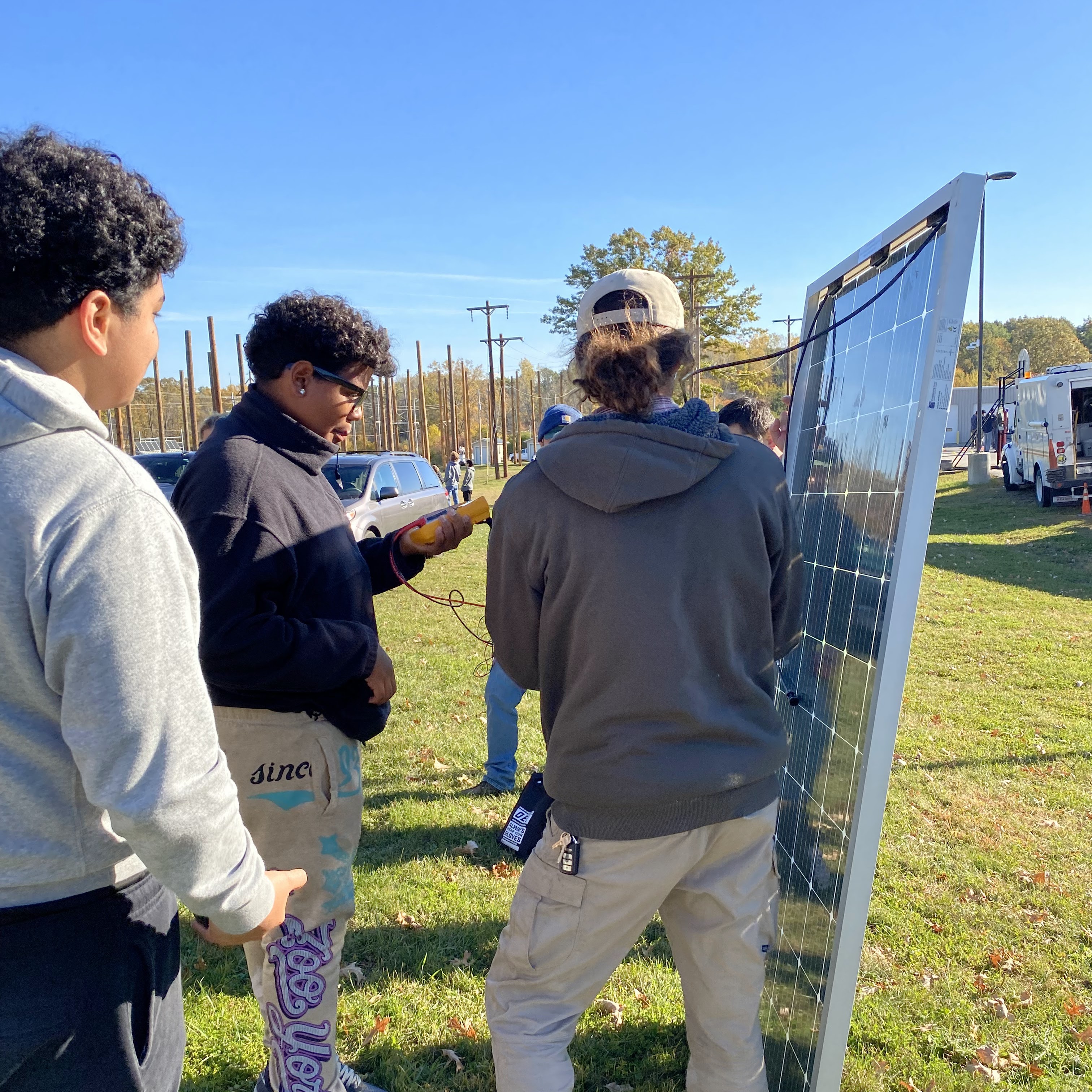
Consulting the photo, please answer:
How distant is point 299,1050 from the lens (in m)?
2.24

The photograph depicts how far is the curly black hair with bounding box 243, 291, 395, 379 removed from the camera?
7.58ft

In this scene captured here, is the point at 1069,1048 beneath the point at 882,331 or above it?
beneath

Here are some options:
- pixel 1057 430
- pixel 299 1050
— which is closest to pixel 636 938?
pixel 299 1050

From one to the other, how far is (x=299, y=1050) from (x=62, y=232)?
2.03 metres

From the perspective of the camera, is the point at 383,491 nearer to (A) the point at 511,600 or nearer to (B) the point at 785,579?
(A) the point at 511,600

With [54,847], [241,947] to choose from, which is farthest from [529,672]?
[241,947]

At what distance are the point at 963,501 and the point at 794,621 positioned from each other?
22.7 m

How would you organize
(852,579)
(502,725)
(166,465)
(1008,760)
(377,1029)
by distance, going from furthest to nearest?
(166,465) → (1008,760) → (502,725) → (377,1029) → (852,579)

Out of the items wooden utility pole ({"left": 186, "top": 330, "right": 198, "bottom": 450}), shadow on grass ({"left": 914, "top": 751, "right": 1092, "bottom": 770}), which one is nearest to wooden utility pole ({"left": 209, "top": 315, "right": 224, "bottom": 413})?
wooden utility pole ({"left": 186, "top": 330, "right": 198, "bottom": 450})

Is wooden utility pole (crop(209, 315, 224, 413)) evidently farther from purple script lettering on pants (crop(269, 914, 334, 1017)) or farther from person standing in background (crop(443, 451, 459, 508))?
purple script lettering on pants (crop(269, 914, 334, 1017))

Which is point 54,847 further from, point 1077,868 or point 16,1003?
point 1077,868

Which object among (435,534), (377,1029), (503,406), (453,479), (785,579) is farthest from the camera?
(503,406)

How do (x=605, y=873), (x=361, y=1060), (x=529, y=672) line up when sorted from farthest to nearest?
(x=361, y=1060)
(x=529, y=672)
(x=605, y=873)

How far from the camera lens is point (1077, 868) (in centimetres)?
412
